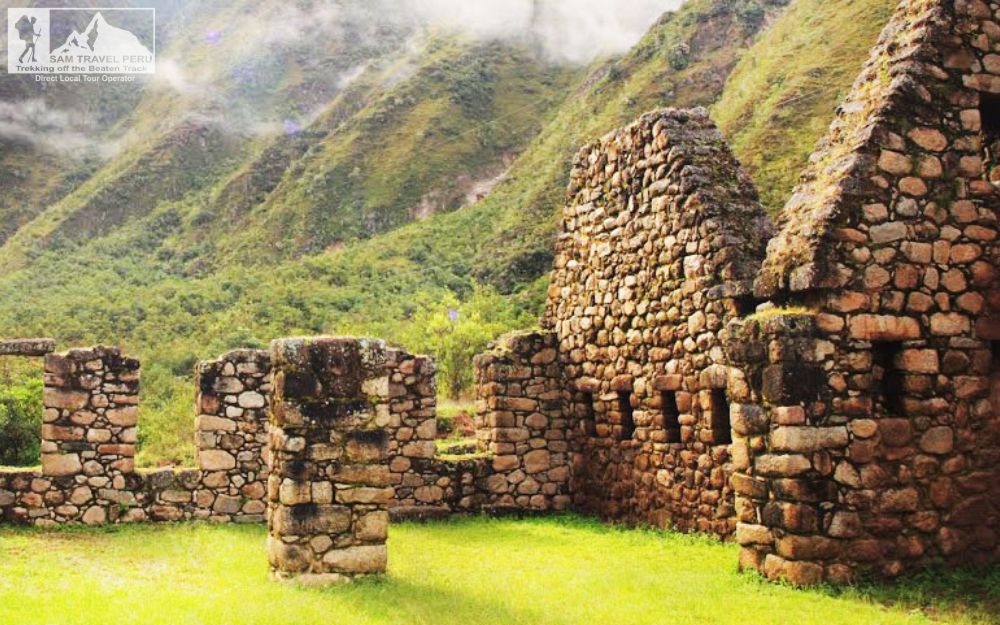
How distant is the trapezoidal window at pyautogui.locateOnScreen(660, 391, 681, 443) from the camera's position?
11633mm

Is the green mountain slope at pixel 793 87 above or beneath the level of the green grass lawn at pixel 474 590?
above

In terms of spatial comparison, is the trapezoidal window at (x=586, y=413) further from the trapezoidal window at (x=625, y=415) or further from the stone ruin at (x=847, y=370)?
the stone ruin at (x=847, y=370)

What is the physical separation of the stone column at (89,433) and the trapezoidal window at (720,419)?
826cm

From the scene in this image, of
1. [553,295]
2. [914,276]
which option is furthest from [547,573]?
[553,295]

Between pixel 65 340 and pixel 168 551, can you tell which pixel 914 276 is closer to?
pixel 168 551

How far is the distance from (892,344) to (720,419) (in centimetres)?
262

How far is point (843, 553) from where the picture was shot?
801 cm

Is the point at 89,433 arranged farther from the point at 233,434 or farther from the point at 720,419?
the point at 720,419

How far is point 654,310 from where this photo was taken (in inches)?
465

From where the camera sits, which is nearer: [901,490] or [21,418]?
[901,490]

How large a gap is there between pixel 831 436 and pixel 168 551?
7.46 metres

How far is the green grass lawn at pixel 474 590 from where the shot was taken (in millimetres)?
7078

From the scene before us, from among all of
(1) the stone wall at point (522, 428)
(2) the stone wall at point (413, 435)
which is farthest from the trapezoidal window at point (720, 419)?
(2) the stone wall at point (413, 435)

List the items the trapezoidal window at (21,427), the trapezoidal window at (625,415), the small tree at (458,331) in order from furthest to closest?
the small tree at (458,331) → the trapezoidal window at (21,427) → the trapezoidal window at (625,415)
